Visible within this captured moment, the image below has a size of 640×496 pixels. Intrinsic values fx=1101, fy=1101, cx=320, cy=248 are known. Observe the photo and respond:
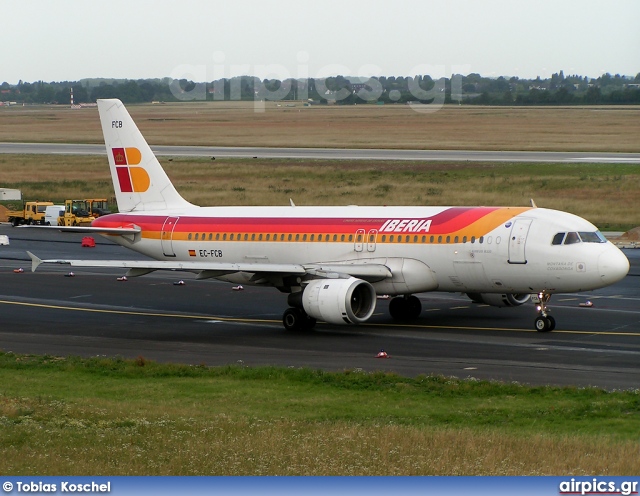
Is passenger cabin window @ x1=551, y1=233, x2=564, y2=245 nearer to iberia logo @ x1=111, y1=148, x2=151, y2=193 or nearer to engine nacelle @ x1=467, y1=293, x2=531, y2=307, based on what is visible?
engine nacelle @ x1=467, y1=293, x2=531, y2=307

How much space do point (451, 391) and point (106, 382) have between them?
9.54 m

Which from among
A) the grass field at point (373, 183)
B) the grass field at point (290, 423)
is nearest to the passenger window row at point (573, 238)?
the grass field at point (290, 423)

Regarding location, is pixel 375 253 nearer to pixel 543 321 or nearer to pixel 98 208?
pixel 543 321

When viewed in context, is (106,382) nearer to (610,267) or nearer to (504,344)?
(504,344)

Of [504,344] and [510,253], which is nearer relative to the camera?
[504,344]

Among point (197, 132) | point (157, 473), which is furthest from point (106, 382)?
point (197, 132)

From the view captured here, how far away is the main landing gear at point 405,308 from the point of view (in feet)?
142

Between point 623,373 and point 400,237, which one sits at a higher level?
point 400,237

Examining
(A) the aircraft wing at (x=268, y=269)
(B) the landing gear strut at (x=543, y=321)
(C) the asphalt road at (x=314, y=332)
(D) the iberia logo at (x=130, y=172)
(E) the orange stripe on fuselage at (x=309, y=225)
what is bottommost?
(C) the asphalt road at (x=314, y=332)

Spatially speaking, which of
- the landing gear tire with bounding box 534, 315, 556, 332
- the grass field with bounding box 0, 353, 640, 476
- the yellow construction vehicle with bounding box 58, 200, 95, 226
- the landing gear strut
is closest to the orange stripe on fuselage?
the landing gear strut

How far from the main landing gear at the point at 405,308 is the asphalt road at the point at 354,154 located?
237ft

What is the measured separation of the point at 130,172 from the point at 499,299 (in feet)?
57.0

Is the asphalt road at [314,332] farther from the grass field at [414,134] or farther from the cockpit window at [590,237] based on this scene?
the grass field at [414,134]

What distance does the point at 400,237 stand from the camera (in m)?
41.3
